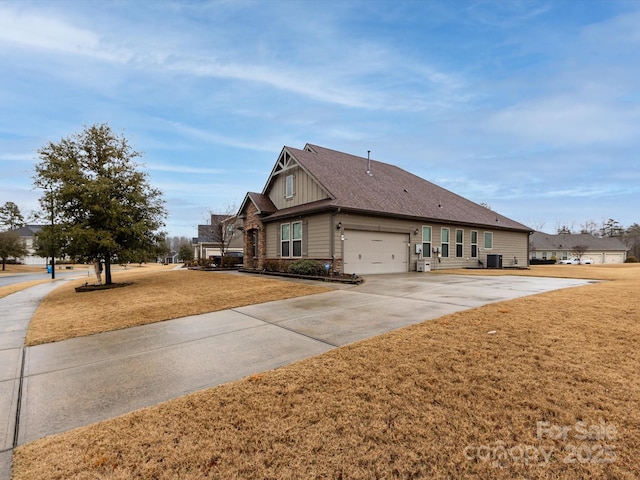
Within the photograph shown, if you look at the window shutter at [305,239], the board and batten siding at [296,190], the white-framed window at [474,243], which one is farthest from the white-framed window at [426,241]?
the window shutter at [305,239]

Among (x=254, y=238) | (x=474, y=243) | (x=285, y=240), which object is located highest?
(x=254, y=238)

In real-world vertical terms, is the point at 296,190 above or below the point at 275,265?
above

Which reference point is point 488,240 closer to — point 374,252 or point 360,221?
point 374,252

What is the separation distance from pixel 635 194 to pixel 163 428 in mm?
68569

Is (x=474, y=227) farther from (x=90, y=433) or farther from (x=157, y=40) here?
(x=90, y=433)

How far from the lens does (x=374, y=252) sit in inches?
605

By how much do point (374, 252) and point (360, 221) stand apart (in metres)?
1.84

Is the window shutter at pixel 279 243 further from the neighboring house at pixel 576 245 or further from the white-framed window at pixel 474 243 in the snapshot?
the neighboring house at pixel 576 245

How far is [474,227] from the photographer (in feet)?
66.5

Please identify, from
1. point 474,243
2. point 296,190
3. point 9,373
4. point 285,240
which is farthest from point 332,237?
point 474,243

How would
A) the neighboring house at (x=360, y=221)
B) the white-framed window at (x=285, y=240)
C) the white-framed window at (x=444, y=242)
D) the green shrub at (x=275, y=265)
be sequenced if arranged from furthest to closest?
the white-framed window at (x=444, y=242) → the white-framed window at (x=285, y=240) → the green shrub at (x=275, y=265) → the neighboring house at (x=360, y=221)

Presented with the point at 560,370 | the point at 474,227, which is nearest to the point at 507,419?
the point at 560,370

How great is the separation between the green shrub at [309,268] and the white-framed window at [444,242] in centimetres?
863

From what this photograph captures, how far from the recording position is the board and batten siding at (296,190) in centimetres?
1554
